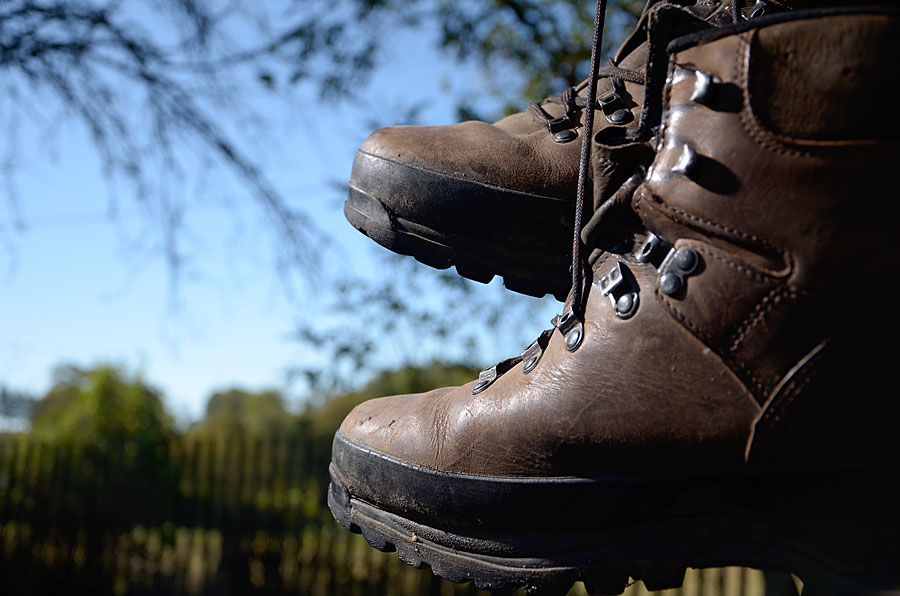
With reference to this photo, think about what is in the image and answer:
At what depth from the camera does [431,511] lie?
122 cm

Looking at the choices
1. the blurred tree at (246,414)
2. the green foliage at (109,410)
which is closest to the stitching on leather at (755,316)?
the green foliage at (109,410)

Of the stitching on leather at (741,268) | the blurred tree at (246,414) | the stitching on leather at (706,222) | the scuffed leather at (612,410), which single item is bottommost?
the blurred tree at (246,414)

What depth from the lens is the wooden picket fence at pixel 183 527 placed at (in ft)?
29.3

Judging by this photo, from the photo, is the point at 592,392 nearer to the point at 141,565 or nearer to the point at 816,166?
the point at 816,166

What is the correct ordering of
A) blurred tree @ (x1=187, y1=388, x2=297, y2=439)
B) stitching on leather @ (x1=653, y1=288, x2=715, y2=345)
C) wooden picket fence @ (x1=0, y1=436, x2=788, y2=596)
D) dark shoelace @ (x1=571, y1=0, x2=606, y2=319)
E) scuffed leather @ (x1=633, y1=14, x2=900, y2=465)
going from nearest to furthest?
scuffed leather @ (x1=633, y1=14, x2=900, y2=465) → stitching on leather @ (x1=653, y1=288, x2=715, y2=345) → dark shoelace @ (x1=571, y1=0, x2=606, y2=319) → wooden picket fence @ (x1=0, y1=436, x2=788, y2=596) → blurred tree @ (x1=187, y1=388, x2=297, y2=439)

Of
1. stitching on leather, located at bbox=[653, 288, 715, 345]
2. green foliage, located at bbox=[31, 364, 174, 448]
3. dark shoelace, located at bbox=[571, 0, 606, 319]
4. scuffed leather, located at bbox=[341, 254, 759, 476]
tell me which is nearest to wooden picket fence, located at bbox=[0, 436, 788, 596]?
green foliage, located at bbox=[31, 364, 174, 448]

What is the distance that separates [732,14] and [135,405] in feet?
42.9

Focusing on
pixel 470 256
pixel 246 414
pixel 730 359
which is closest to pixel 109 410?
pixel 470 256

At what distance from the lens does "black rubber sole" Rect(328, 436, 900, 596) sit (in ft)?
3.13

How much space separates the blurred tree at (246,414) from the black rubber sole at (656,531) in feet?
56.3

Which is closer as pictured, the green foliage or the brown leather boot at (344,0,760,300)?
the brown leather boot at (344,0,760,300)

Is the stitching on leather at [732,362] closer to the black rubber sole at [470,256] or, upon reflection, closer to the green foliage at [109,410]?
the black rubber sole at [470,256]

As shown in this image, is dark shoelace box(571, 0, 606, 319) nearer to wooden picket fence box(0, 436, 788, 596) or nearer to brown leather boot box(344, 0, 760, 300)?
brown leather boot box(344, 0, 760, 300)

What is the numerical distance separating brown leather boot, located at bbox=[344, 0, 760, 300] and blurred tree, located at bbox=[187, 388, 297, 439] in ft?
55.7
